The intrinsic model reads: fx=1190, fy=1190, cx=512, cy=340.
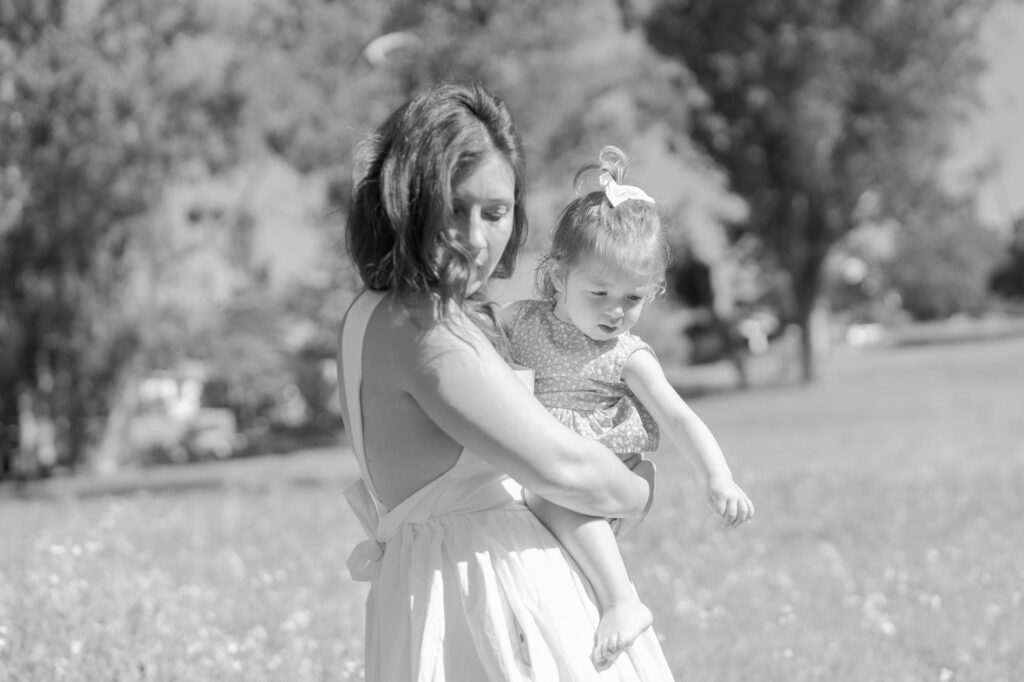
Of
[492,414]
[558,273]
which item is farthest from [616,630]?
[558,273]

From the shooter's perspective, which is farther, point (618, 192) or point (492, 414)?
point (618, 192)

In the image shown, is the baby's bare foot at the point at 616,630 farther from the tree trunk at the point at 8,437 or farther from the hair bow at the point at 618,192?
the tree trunk at the point at 8,437

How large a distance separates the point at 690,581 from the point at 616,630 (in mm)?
5722

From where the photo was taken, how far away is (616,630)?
258 centimetres

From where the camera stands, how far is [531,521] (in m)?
2.68

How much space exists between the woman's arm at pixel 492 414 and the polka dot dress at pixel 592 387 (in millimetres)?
322

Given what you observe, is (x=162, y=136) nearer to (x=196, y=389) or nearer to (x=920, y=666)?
(x=920, y=666)

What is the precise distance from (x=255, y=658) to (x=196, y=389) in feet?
221

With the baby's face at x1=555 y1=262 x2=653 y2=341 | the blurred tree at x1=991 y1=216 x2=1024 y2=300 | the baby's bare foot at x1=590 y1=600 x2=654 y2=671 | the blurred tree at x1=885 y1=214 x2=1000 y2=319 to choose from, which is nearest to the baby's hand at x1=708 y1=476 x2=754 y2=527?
the baby's bare foot at x1=590 y1=600 x2=654 y2=671

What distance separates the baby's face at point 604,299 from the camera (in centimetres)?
276

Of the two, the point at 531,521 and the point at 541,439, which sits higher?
the point at 541,439

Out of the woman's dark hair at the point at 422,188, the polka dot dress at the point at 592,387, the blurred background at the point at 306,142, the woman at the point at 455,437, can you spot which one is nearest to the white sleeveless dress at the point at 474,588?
the woman at the point at 455,437

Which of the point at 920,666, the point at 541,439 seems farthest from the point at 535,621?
the point at 920,666

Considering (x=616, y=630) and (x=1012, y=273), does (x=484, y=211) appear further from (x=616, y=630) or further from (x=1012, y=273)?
(x=1012, y=273)
